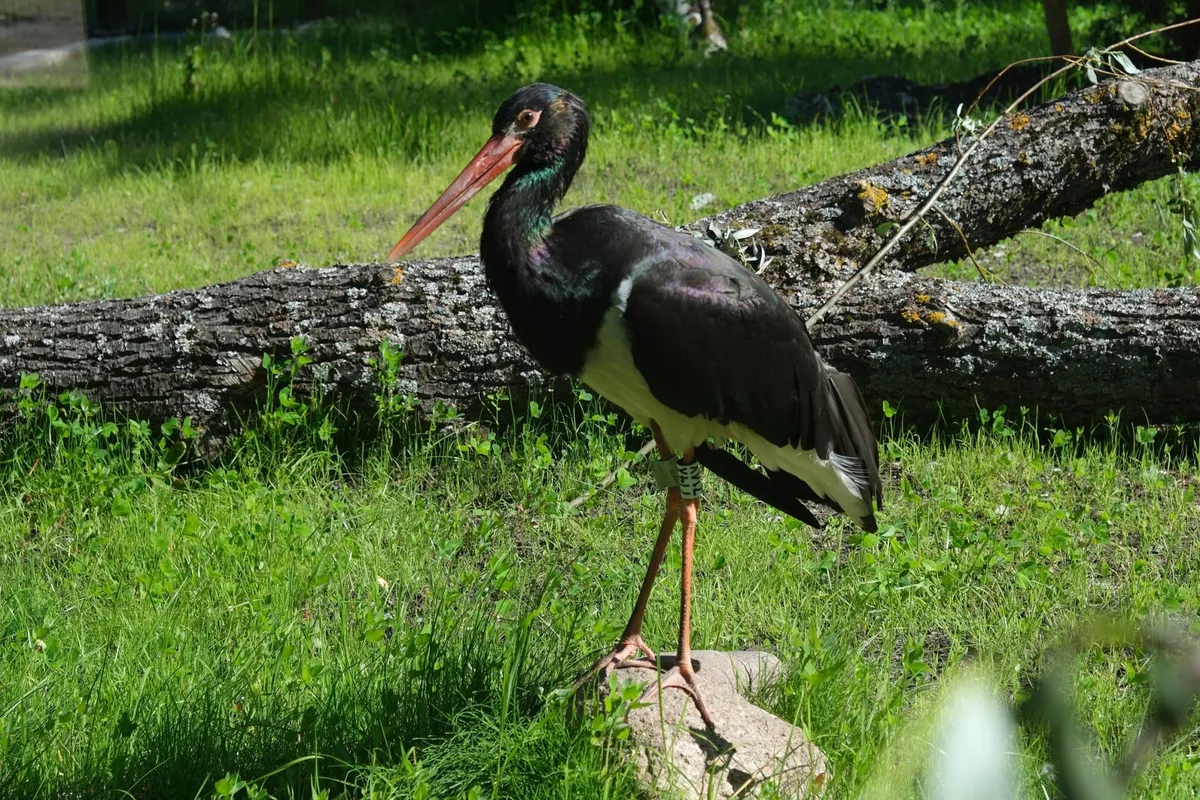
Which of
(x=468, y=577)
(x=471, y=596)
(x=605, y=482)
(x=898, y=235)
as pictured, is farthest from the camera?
(x=898, y=235)

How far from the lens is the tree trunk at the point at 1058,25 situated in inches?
340

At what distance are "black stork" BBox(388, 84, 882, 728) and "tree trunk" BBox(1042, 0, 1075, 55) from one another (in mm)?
6328

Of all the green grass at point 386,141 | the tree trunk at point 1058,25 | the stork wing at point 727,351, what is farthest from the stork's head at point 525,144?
the tree trunk at point 1058,25

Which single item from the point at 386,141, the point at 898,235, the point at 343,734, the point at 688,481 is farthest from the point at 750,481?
the point at 386,141

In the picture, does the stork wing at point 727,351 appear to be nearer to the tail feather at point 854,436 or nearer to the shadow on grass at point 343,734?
the tail feather at point 854,436

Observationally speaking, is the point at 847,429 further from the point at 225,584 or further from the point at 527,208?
the point at 225,584

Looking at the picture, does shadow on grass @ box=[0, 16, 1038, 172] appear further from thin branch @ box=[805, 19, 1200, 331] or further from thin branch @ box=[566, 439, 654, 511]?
thin branch @ box=[566, 439, 654, 511]

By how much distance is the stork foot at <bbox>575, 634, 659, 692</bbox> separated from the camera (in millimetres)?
3014

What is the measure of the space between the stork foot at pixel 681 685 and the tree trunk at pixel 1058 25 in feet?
23.1

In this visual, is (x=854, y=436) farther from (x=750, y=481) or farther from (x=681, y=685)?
(x=681, y=685)

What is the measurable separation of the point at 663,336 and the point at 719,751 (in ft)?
3.11

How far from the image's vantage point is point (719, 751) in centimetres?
274

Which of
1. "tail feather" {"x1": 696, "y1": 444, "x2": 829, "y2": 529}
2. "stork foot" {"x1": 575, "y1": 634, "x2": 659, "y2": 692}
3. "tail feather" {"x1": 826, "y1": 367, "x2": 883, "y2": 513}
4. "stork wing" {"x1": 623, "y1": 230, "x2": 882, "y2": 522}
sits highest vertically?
"stork wing" {"x1": 623, "y1": 230, "x2": 882, "y2": 522}

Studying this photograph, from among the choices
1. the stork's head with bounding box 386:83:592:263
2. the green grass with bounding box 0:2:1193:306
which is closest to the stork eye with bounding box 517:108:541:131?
the stork's head with bounding box 386:83:592:263
